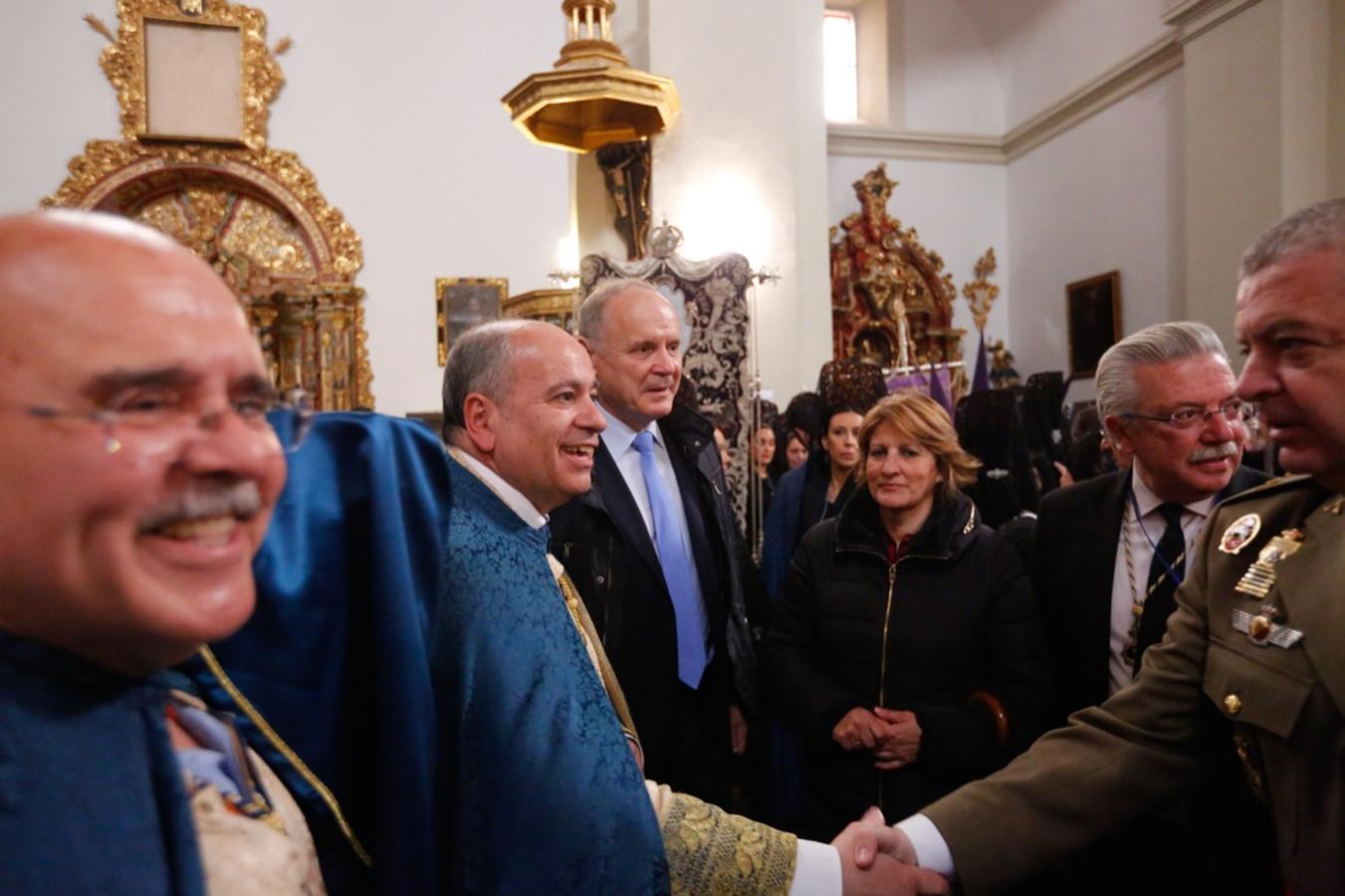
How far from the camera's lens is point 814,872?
1.58 m

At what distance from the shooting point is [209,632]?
781 millimetres

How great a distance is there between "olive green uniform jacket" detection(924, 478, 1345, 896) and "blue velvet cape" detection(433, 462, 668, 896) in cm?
86

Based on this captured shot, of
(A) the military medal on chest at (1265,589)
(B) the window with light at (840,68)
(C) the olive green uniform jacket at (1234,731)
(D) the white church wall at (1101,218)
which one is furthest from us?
(B) the window with light at (840,68)

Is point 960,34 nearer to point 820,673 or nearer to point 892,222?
point 892,222

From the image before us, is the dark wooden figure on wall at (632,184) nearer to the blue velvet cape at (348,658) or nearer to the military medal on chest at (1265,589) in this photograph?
the military medal on chest at (1265,589)

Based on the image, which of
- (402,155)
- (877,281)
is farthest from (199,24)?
(877,281)

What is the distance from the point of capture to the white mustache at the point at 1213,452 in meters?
2.29

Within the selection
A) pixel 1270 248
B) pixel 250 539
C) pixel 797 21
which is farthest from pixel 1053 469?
pixel 797 21

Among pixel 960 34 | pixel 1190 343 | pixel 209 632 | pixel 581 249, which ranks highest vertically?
pixel 960 34

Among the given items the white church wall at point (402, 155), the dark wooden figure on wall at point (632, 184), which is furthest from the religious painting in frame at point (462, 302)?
the dark wooden figure on wall at point (632, 184)

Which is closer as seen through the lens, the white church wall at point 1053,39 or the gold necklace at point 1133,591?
the gold necklace at point 1133,591

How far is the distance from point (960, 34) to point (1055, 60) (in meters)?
1.53

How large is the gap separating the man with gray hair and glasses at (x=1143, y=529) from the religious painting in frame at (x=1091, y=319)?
9219 mm

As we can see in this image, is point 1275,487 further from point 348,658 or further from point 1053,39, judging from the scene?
point 1053,39
